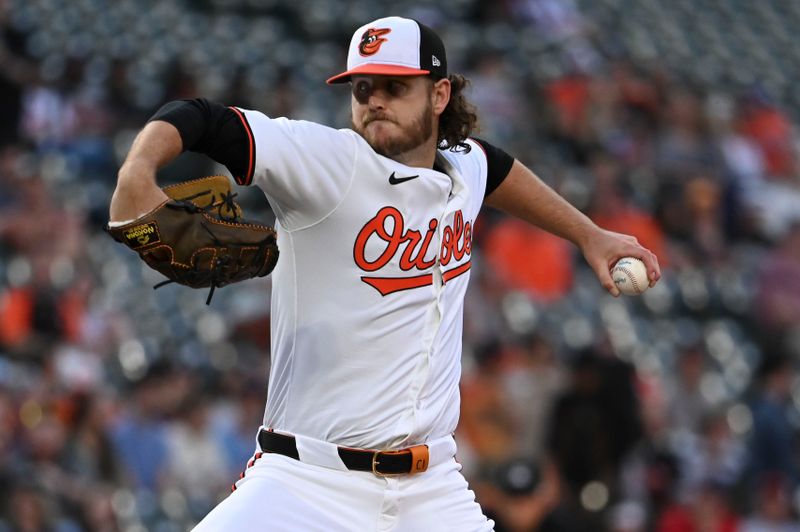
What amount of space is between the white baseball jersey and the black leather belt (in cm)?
3

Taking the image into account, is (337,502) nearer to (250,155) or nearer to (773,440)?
(250,155)

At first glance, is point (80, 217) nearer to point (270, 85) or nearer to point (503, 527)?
point (270, 85)

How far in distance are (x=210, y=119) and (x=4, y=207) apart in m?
4.64

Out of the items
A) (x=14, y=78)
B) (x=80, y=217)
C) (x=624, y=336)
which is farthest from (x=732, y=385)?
(x=14, y=78)

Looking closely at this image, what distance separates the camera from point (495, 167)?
4.15 m

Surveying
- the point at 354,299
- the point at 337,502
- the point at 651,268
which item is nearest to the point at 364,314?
A: the point at 354,299

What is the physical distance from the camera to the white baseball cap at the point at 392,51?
3.61 metres

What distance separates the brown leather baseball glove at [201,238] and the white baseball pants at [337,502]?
1.70ft

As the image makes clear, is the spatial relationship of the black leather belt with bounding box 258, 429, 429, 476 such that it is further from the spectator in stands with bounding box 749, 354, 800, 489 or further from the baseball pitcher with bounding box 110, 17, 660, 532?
the spectator in stands with bounding box 749, 354, 800, 489

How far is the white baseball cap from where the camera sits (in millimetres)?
3611

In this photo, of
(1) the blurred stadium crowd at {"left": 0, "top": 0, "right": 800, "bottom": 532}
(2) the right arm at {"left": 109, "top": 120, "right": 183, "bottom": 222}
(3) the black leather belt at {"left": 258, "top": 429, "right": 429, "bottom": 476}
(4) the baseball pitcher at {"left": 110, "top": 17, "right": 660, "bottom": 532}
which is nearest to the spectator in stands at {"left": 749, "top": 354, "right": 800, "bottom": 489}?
(1) the blurred stadium crowd at {"left": 0, "top": 0, "right": 800, "bottom": 532}

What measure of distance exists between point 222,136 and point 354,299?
0.56 m

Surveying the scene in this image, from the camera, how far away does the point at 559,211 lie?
417cm

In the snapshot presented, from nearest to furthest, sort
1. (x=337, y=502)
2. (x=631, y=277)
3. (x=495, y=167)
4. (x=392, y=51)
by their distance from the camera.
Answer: (x=337, y=502), (x=392, y=51), (x=631, y=277), (x=495, y=167)
